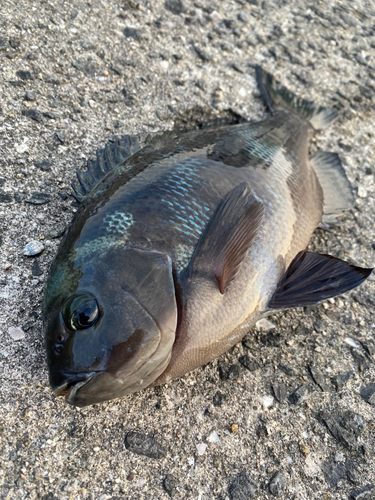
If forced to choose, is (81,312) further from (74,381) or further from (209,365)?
(209,365)

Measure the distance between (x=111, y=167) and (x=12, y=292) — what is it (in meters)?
0.99

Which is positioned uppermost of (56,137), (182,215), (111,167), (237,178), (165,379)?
(237,178)

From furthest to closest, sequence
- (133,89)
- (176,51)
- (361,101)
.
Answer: (361,101) < (176,51) < (133,89)

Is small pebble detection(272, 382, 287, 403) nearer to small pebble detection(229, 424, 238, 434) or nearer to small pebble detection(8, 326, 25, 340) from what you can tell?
small pebble detection(229, 424, 238, 434)

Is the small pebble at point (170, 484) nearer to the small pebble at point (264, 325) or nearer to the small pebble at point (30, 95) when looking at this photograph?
the small pebble at point (264, 325)

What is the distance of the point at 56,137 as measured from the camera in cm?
300

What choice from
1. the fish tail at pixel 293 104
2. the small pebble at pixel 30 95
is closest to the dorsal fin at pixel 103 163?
the small pebble at pixel 30 95

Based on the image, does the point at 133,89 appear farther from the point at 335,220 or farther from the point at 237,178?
the point at 335,220

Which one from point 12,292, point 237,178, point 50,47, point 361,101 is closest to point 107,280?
point 12,292

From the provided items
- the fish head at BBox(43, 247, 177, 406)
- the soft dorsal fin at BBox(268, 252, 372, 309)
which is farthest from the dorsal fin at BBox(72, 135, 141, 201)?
the soft dorsal fin at BBox(268, 252, 372, 309)

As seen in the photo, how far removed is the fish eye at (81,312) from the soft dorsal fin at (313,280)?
43.2 inches

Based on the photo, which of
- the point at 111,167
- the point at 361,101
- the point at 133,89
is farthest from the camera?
the point at 361,101

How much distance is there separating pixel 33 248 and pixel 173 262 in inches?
40.8

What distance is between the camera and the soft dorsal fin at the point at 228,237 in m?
2.12
